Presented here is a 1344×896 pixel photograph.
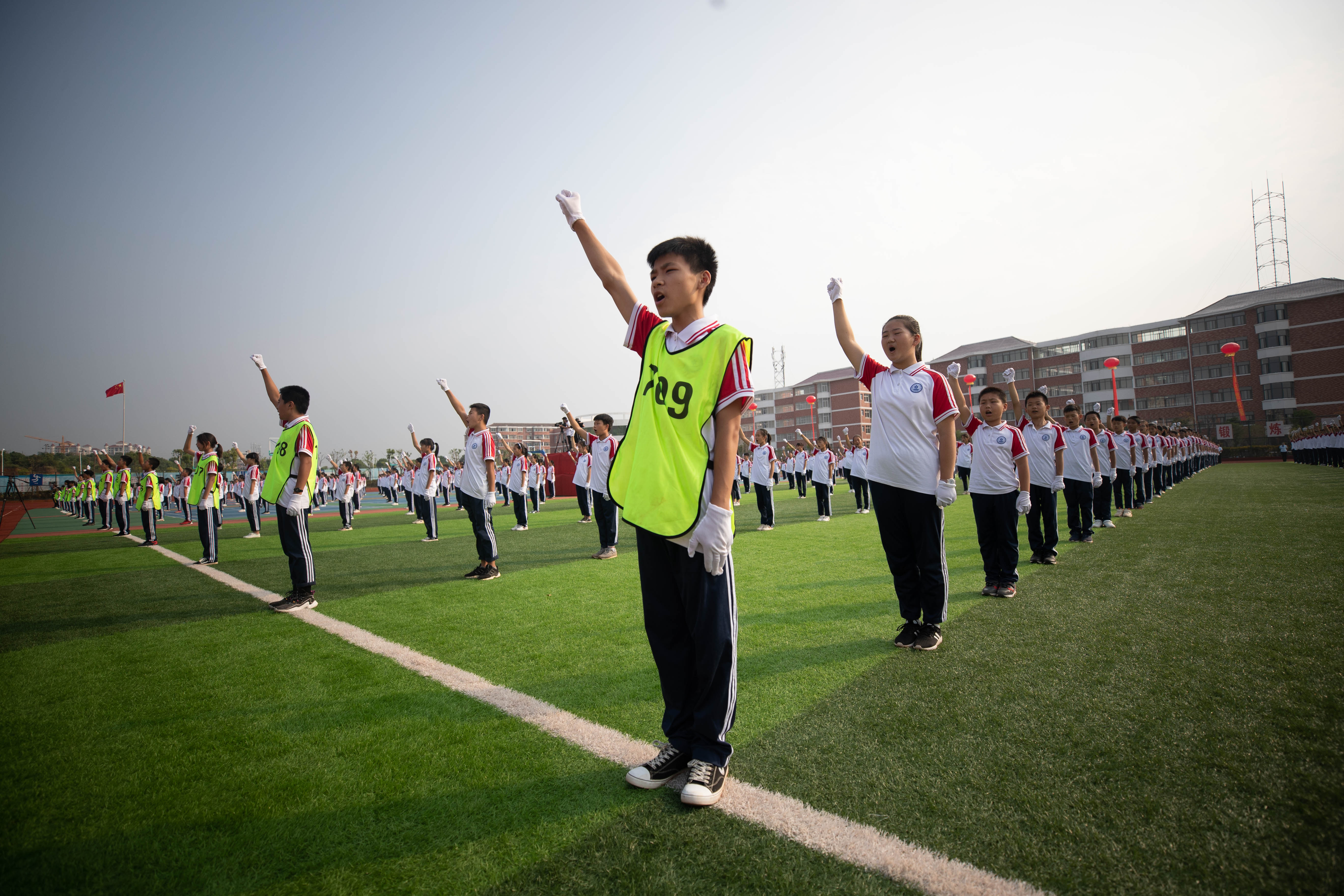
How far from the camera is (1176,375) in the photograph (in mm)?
60094

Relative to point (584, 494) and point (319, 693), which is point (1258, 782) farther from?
point (584, 494)

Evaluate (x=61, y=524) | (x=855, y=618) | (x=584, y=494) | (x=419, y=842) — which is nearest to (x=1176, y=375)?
(x=584, y=494)

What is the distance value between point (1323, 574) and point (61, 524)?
3641 centimetres

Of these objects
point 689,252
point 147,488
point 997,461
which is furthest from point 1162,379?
point 147,488

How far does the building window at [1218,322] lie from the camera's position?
186ft

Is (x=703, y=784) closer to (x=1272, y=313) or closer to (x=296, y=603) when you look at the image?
(x=296, y=603)

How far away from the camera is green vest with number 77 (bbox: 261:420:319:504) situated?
245 inches

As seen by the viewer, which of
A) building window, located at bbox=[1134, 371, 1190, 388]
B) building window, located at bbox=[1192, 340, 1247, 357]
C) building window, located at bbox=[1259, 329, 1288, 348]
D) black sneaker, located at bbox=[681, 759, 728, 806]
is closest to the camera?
black sneaker, located at bbox=[681, 759, 728, 806]

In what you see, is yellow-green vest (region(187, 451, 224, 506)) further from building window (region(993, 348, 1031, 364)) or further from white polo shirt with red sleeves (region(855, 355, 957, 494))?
building window (region(993, 348, 1031, 364))

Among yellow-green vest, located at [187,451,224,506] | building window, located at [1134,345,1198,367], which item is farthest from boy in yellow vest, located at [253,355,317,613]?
building window, located at [1134,345,1198,367]

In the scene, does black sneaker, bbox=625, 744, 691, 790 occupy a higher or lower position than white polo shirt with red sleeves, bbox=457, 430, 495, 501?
lower

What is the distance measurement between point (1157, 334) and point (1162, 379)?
511 cm

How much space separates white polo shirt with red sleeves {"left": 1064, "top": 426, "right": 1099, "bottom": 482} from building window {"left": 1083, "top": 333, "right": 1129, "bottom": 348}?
71353 mm

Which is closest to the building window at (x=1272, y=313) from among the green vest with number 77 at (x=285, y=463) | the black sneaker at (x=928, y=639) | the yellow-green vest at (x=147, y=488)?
the black sneaker at (x=928, y=639)
